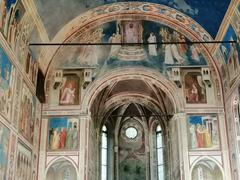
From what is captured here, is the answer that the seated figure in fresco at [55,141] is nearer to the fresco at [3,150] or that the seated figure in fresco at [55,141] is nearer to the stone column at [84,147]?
the stone column at [84,147]

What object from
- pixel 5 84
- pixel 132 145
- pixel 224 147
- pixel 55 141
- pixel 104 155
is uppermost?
pixel 132 145

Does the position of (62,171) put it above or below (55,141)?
below

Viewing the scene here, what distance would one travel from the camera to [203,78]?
18.7m

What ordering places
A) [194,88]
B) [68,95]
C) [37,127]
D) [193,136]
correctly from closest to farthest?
[37,127]
[193,136]
[68,95]
[194,88]

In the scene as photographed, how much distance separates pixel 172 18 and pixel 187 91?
372 cm

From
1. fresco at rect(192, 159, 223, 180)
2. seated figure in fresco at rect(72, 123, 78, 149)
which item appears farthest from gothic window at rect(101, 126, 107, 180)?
fresco at rect(192, 159, 223, 180)

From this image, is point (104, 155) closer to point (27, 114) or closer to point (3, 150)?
point (27, 114)

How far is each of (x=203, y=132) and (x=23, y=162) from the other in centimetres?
846

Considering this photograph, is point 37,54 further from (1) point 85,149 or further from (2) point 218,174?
(2) point 218,174

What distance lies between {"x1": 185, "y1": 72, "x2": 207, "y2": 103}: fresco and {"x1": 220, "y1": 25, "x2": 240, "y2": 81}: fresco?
6.52ft

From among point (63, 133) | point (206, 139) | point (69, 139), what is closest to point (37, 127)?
point (63, 133)

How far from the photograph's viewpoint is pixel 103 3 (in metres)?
17.6

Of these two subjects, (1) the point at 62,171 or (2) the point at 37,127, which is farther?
(1) the point at 62,171

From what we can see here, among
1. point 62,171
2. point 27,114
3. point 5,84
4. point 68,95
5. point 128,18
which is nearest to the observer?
point 5,84
